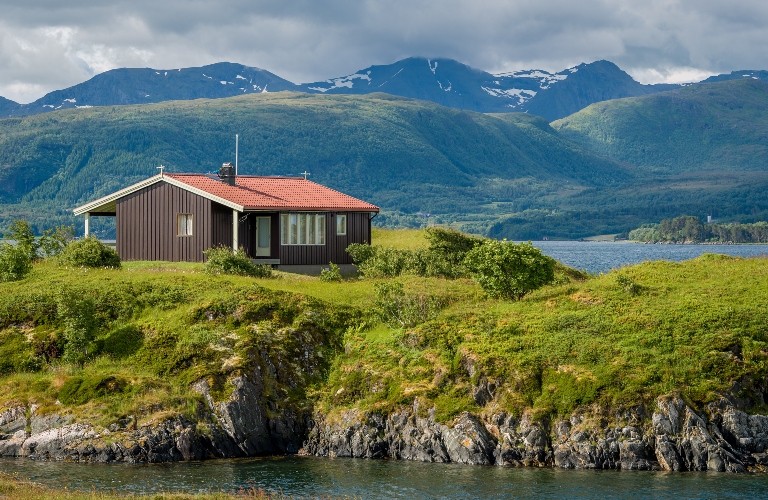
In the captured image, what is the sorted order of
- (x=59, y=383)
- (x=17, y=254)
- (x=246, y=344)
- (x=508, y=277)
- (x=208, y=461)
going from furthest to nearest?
(x=17, y=254), (x=508, y=277), (x=246, y=344), (x=59, y=383), (x=208, y=461)

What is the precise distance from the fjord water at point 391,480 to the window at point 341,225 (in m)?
24.3

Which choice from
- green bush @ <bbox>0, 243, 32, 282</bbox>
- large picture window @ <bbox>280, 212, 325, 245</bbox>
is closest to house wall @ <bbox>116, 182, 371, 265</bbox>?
large picture window @ <bbox>280, 212, 325, 245</bbox>

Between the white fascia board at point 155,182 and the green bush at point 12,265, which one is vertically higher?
the white fascia board at point 155,182

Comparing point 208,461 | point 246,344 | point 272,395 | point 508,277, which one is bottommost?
point 208,461

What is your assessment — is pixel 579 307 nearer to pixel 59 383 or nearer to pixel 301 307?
pixel 301 307

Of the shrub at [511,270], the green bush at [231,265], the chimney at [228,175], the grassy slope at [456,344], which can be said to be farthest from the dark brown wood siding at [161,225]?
the shrub at [511,270]

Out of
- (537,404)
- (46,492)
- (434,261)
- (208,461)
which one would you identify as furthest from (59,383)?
(434,261)

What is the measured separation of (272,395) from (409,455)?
5170 mm

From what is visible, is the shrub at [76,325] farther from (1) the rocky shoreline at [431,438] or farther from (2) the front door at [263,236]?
(2) the front door at [263,236]

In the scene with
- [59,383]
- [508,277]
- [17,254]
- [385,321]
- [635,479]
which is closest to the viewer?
[635,479]

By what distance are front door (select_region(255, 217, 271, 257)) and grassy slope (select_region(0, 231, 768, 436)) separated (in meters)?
12.7

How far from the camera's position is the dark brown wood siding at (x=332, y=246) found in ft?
143

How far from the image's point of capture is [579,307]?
1066 inches

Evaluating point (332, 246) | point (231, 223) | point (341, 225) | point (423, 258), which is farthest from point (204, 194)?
point (423, 258)
